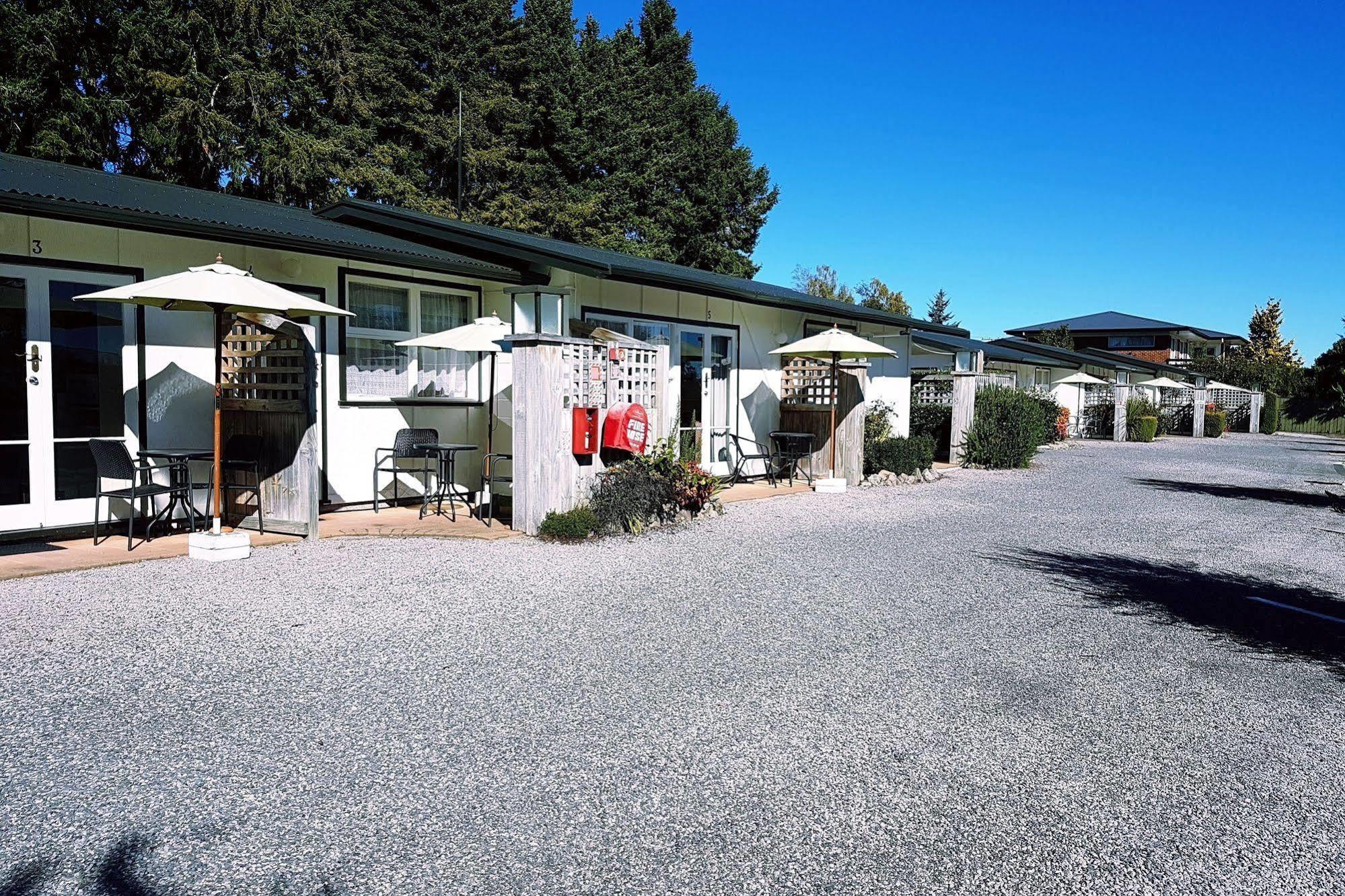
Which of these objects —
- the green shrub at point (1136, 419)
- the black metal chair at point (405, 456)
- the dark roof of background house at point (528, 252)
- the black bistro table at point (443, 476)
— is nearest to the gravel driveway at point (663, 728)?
the black bistro table at point (443, 476)

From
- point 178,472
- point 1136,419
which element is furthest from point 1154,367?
point 178,472

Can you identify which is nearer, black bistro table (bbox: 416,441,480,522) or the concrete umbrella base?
the concrete umbrella base

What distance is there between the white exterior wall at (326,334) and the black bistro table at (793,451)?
2.17 ft

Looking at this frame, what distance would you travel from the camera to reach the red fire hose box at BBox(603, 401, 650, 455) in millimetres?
9031

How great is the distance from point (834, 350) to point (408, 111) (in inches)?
838

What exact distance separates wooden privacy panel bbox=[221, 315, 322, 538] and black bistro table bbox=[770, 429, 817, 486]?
729 centimetres

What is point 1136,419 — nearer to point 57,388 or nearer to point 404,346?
point 404,346

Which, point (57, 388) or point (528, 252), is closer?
→ point (57, 388)

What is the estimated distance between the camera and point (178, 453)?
301 inches

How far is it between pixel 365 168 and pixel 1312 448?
29.8m

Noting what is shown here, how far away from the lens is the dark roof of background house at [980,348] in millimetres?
20656

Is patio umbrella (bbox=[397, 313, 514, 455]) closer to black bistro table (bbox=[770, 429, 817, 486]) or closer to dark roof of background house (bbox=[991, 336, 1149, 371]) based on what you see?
black bistro table (bbox=[770, 429, 817, 486])

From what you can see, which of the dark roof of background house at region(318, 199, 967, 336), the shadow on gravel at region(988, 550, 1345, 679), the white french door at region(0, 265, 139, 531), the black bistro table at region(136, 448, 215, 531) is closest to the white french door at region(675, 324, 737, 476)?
the dark roof of background house at region(318, 199, 967, 336)

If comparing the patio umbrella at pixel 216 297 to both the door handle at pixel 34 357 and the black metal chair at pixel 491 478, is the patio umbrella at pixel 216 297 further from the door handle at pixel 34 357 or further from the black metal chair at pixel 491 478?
the black metal chair at pixel 491 478
